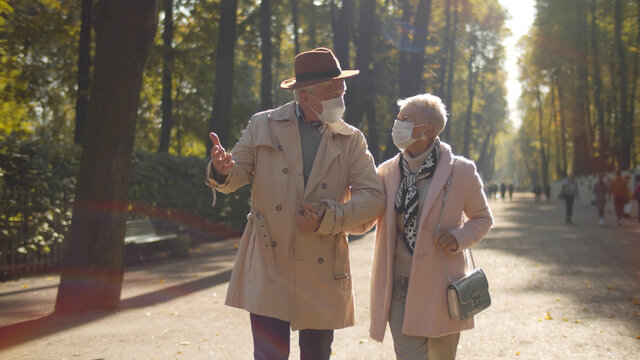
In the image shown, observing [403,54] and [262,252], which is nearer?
[262,252]

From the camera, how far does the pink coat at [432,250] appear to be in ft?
12.3

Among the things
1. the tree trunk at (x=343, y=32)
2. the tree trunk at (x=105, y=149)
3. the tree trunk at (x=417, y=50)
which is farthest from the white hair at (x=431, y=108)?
the tree trunk at (x=417, y=50)

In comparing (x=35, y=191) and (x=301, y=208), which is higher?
(x=35, y=191)

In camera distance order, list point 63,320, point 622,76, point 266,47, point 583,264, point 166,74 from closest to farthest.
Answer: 1. point 63,320
2. point 583,264
3. point 166,74
4. point 266,47
5. point 622,76

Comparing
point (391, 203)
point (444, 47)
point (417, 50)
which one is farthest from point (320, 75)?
point (444, 47)

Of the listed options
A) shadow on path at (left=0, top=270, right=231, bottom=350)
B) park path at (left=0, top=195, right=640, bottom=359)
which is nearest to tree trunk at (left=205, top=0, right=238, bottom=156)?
park path at (left=0, top=195, right=640, bottom=359)

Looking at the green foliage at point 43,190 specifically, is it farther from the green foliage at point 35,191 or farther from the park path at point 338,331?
the park path at point 338,331

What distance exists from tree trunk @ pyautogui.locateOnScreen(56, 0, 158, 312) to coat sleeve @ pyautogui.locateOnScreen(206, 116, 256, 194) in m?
4.20

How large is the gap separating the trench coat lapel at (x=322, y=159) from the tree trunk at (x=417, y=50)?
74.9 ft

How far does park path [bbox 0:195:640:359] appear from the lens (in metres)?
5.95

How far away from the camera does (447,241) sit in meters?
3.72

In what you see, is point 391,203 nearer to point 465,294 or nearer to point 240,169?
point 465,294

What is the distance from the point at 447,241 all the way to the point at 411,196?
339 mm

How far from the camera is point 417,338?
3803mm
